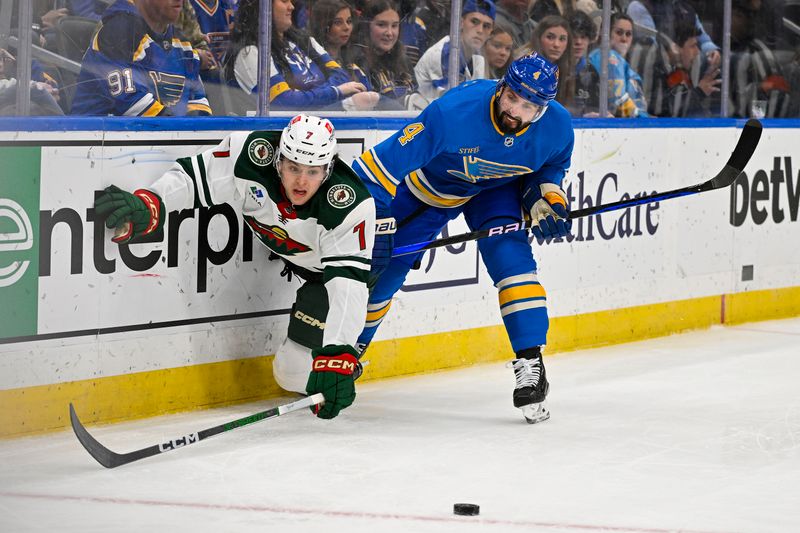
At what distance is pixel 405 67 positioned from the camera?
17.2 feet

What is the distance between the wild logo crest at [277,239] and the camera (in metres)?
4.21

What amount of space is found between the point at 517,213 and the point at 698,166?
2.17 meters

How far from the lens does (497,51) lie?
5.63m

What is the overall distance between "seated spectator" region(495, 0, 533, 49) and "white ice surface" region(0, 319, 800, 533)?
1.53 metres

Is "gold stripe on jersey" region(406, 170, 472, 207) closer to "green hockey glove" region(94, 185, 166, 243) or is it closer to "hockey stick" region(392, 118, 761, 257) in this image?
"hockey stick" region(392, 118, 761, 257)

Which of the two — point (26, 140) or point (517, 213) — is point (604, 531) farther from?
point (26, 140)

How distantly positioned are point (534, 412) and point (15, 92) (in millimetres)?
1892

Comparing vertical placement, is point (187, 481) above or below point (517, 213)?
below

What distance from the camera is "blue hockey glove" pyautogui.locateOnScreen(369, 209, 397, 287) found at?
4332mm

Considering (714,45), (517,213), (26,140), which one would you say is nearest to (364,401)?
(517,213)

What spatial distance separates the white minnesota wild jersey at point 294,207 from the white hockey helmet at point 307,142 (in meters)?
0.15

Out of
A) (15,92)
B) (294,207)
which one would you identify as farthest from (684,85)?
(15,92)

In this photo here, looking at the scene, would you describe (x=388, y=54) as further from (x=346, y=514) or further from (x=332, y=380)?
(x=346, y=514)

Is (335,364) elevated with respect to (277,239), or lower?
lower
